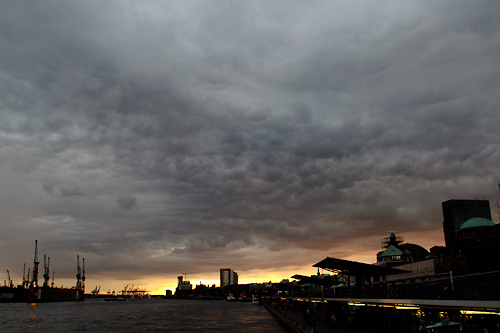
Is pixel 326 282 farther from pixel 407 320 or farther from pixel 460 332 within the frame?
pixel 460 332

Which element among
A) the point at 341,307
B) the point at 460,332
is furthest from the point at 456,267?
the point at 460,332

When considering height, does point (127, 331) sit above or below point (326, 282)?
below

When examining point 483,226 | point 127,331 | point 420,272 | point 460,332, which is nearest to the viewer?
point 460,332

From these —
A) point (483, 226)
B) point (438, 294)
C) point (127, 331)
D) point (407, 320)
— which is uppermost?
point (483, 226)

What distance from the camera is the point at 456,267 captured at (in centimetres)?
9462

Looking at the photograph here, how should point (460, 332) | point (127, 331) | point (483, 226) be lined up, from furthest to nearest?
point (483, 226) < point (127, 331) < point (460, 332)

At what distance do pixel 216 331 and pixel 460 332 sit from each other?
172 feet

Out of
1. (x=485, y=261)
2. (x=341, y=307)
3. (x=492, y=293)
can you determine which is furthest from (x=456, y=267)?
(x=492, y=293)

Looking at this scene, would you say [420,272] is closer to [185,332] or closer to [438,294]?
[185,332]

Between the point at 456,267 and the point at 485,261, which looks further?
the point at 456,267

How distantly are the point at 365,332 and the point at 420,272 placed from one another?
79.4 meters

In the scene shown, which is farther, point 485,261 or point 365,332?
point 485,261

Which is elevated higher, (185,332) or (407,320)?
(407,320)

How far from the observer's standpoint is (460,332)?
32.2 metres
